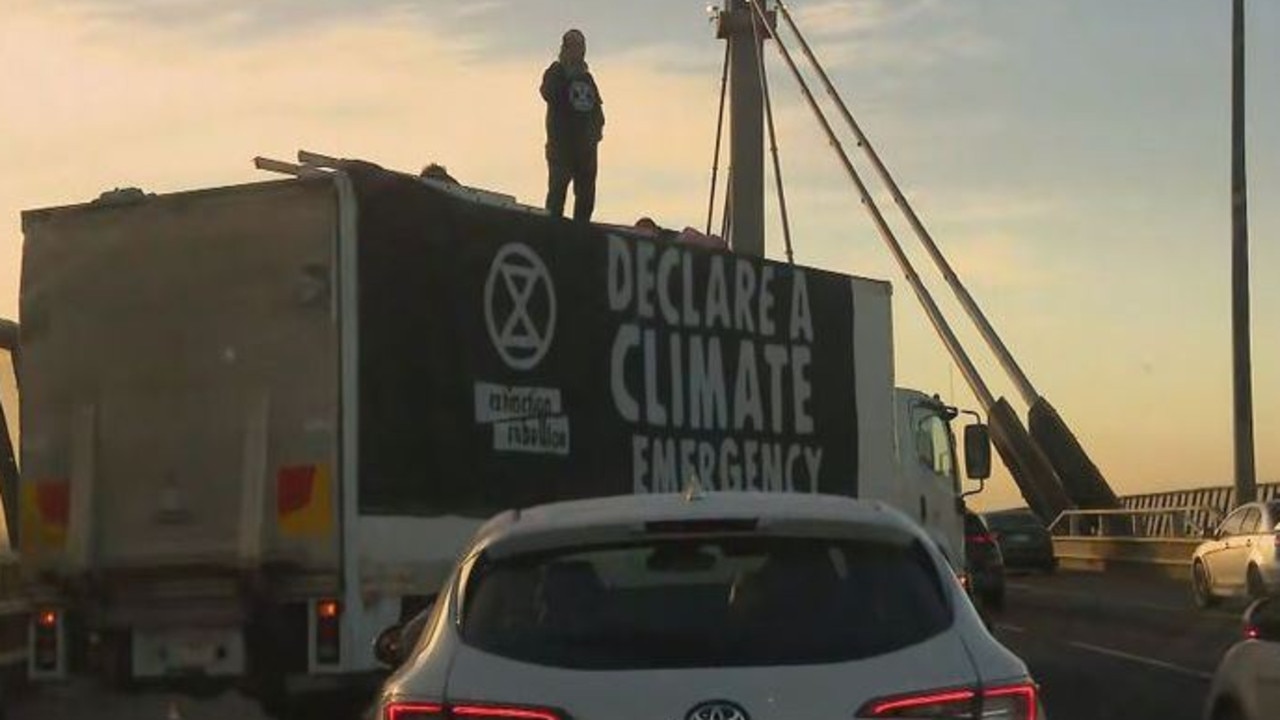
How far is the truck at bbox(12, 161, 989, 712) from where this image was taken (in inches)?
385

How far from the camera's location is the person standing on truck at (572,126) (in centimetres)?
1638

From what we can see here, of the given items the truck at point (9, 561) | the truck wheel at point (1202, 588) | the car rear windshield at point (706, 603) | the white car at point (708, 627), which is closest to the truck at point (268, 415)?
the truck at point (9, 561)

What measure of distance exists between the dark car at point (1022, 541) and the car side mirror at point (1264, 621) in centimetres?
3208

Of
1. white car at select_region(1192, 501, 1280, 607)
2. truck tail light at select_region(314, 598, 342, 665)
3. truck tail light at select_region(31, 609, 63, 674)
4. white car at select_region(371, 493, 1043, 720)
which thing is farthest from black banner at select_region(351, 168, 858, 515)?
white car at select_region(1192, 501, 1280, 607)

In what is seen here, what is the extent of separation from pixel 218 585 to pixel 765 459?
15.0 feet

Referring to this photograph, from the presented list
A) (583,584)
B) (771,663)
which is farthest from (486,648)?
(771,663)

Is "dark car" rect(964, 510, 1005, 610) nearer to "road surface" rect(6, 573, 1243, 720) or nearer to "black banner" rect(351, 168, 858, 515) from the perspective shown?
"road surface" rect(6, 573, 1243, 720)

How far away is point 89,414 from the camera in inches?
403

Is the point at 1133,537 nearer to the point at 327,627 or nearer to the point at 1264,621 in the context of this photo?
the point at 327,627

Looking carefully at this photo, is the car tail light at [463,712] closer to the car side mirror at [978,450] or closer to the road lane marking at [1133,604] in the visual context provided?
the car side mirror at [978,450]

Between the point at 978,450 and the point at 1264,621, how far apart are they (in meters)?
9.04

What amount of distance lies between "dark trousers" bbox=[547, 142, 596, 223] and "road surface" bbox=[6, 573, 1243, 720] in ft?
16.9

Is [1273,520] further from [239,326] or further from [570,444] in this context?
[239,326]

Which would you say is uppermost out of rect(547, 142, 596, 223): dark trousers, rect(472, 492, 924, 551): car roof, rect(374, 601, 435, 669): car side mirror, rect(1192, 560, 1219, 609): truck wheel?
rect(547, 142, 596, 223): dark trousers
